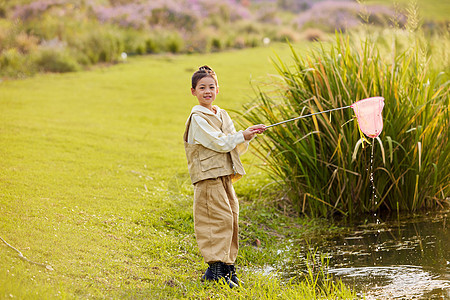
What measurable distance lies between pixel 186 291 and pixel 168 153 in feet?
12.5

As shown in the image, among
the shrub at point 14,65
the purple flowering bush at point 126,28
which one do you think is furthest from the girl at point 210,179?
the shrub at point 14,65

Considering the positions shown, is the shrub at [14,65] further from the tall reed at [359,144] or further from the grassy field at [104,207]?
the tall reed at [359,144]

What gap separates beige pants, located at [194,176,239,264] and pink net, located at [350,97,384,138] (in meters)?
1.21

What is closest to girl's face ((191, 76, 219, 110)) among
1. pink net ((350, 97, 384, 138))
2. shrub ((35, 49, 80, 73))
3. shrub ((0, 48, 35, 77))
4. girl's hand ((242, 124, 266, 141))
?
girl's hand ((242, 124, 266, 141))

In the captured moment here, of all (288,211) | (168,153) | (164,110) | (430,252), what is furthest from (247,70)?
(430,252)

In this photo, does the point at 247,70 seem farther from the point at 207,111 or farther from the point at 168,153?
the point at 207,111

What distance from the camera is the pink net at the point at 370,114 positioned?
4035mm

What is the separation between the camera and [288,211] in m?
5.56

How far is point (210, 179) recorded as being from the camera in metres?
3.76

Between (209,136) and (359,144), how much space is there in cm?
194

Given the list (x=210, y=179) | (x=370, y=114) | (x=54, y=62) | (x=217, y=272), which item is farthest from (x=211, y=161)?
(x=54, y=62)

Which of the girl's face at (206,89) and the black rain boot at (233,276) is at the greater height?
the girl's face at (206,89)

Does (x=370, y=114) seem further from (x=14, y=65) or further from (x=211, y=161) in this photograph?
(x=14, y=65)

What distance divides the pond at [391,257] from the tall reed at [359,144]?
262 millimetres
